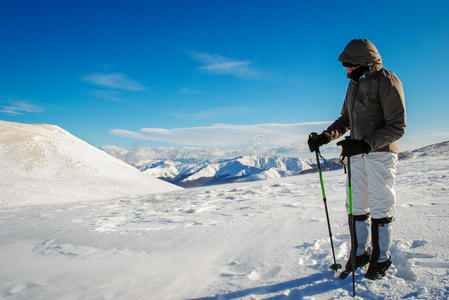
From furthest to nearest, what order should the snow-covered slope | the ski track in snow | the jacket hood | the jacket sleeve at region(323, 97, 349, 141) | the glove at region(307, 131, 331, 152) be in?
the snow-covered slope
the jacket sleeve at region(323, 97, 349, 141)
the glove at region(307, 131, 331, 152)
the jacket hood
the ski track in snow

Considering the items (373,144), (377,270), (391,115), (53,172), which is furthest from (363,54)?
(53,172)

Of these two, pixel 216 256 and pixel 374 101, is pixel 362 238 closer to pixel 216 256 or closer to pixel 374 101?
pixel 374 101

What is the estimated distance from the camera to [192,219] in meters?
5.31

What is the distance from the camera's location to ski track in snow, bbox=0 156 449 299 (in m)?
2.40

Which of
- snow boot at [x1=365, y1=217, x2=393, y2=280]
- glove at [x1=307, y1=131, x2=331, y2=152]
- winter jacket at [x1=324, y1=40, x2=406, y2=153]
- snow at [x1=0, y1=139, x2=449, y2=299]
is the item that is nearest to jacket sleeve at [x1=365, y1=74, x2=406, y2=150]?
winter jacket at [x1=324, y1=40, x2=406, y2=153]

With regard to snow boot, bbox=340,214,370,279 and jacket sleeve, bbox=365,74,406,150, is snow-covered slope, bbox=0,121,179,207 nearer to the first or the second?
snow boot, bbox=340,214,370,279

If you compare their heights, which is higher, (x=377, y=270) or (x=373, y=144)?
(x=373, y=144)

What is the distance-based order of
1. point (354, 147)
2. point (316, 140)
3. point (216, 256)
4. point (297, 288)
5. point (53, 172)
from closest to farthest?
point (297, 288) < point (354, 147) < point (316, 140) < point (216, 256) < point (53, 172)

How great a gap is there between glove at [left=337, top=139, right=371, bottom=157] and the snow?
1.26 metres

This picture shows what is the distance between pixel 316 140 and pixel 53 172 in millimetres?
14459

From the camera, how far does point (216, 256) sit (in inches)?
128

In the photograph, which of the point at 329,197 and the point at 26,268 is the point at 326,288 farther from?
the point at 329,197

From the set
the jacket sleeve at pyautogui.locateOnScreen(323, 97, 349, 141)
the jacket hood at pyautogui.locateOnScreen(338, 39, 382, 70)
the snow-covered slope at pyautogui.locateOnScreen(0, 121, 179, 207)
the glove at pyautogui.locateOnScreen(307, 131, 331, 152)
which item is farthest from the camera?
the snow-covered slope at pyautogui.locateOnScreen(0, 121, 179, 207)

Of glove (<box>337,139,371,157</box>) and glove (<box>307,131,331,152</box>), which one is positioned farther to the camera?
glove (<box>307,131,331,152</box>)
